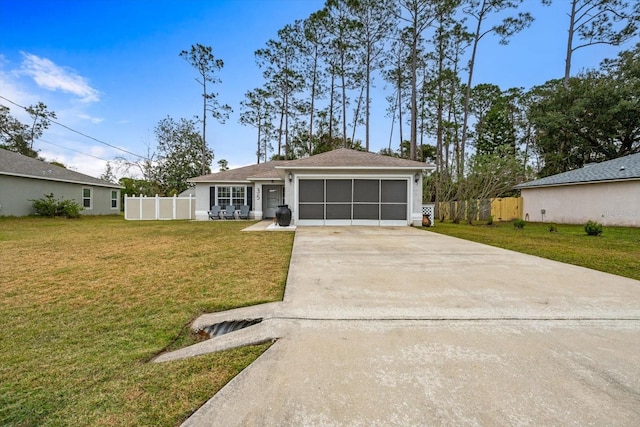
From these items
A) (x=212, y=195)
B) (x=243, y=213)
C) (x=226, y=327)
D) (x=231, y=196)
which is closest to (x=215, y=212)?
(x=212, y=195)

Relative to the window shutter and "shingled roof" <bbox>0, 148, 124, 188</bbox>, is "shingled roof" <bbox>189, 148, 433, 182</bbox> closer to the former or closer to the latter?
the window shutter

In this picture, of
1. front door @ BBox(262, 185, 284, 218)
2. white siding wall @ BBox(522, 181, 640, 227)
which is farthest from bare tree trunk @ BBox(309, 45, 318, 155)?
white siding wall @ BBox(522, 181, 640, 227)

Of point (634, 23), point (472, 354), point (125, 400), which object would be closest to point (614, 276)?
point (472, 354)

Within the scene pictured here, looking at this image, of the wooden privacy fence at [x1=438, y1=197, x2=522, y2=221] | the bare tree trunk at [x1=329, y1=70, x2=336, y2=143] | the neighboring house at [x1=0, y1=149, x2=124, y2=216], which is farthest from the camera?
the bare tree trunk at [x1=329, y1=70, x2=336, y2=143]

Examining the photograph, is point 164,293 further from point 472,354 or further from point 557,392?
point 557,392

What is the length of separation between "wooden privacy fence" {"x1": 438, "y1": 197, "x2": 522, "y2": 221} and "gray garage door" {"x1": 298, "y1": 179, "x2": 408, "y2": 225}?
15.0 ft

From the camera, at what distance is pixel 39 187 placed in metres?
16.8

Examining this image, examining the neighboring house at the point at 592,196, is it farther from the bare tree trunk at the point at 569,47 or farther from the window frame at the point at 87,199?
the window frame at the point at 87,199

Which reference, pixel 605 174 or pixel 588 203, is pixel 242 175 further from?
pixel 605 174

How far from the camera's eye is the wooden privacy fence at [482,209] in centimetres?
1487

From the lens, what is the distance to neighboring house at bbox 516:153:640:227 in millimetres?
13312

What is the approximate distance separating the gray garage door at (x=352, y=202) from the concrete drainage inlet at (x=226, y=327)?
31.2ft

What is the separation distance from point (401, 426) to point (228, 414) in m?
0.91

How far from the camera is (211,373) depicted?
200cm
